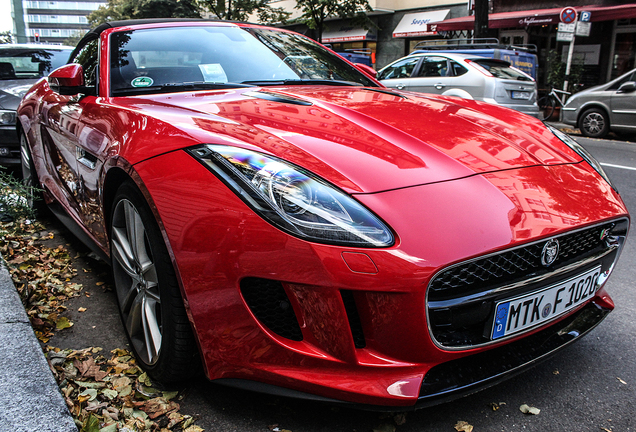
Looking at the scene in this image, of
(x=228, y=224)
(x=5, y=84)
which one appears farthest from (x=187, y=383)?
(x=5, y=84)

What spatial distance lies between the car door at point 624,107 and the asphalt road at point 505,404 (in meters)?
9.10

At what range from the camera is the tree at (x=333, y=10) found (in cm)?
2192

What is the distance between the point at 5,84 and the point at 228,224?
19.3ft

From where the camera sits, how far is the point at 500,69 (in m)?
10.1

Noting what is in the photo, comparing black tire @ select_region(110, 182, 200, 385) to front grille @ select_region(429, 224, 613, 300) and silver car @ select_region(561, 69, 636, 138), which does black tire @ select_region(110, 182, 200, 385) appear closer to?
front grille @ select_region(429, 224, 613, 300)

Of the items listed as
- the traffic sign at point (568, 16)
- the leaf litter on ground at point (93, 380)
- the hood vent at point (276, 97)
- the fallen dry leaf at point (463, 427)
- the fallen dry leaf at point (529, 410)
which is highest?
the traffic sign at point (568, 16)

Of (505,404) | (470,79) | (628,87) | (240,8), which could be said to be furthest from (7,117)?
(240,8)

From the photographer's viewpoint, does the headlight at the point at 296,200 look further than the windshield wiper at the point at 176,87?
No

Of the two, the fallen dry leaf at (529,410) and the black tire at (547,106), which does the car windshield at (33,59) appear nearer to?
the fallen dry leaf at (529,410)

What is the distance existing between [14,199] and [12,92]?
108 inches

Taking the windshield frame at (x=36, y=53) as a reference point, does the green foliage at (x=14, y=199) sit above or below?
below

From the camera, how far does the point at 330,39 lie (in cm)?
2703

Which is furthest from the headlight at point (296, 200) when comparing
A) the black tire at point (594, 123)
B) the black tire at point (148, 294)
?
the black tire at point (594, 123)

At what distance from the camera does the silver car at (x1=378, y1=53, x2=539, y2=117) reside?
31.6 ft
